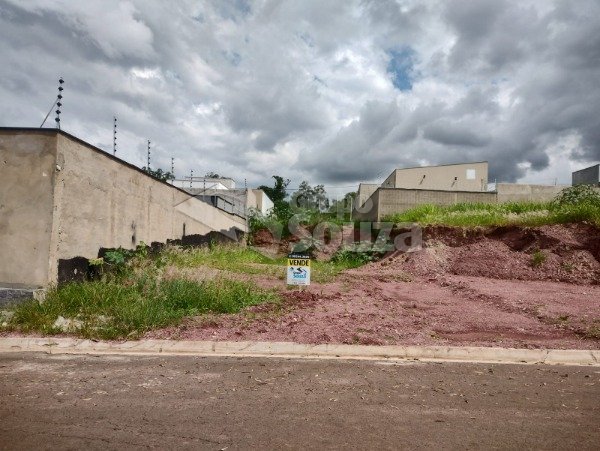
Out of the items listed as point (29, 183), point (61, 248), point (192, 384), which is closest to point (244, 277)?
point (61, 248)

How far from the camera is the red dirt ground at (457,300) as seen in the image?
5.79 metres

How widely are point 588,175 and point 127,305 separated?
3483cm

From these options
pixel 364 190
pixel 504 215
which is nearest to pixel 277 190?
pixel 364 190

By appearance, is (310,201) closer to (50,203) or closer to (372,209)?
(372,209)

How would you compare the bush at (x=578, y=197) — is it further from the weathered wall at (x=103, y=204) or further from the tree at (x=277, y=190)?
the tree at (x=277, y=190)

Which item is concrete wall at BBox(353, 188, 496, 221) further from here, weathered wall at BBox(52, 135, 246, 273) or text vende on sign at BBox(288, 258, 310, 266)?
text vende on sign at BBox(288, 258, 310, 266)

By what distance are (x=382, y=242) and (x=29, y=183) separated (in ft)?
37.8

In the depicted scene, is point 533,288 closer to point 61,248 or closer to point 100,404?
point 100,404

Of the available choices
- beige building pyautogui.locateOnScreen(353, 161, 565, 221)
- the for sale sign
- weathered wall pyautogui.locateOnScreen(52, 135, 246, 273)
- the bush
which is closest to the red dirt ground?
the for sale sign

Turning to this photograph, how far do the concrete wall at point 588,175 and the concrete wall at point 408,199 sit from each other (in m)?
15.5

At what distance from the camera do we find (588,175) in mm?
30500

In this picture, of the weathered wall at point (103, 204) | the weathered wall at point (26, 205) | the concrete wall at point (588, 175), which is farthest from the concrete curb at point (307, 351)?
the concrete wall at point (588, 175)

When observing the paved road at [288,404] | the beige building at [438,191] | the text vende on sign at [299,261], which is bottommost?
the paved road at [288,404]

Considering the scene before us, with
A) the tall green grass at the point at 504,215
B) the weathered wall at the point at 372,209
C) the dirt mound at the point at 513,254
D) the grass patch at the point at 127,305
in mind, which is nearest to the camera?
the grass patch at the point at 127,305
